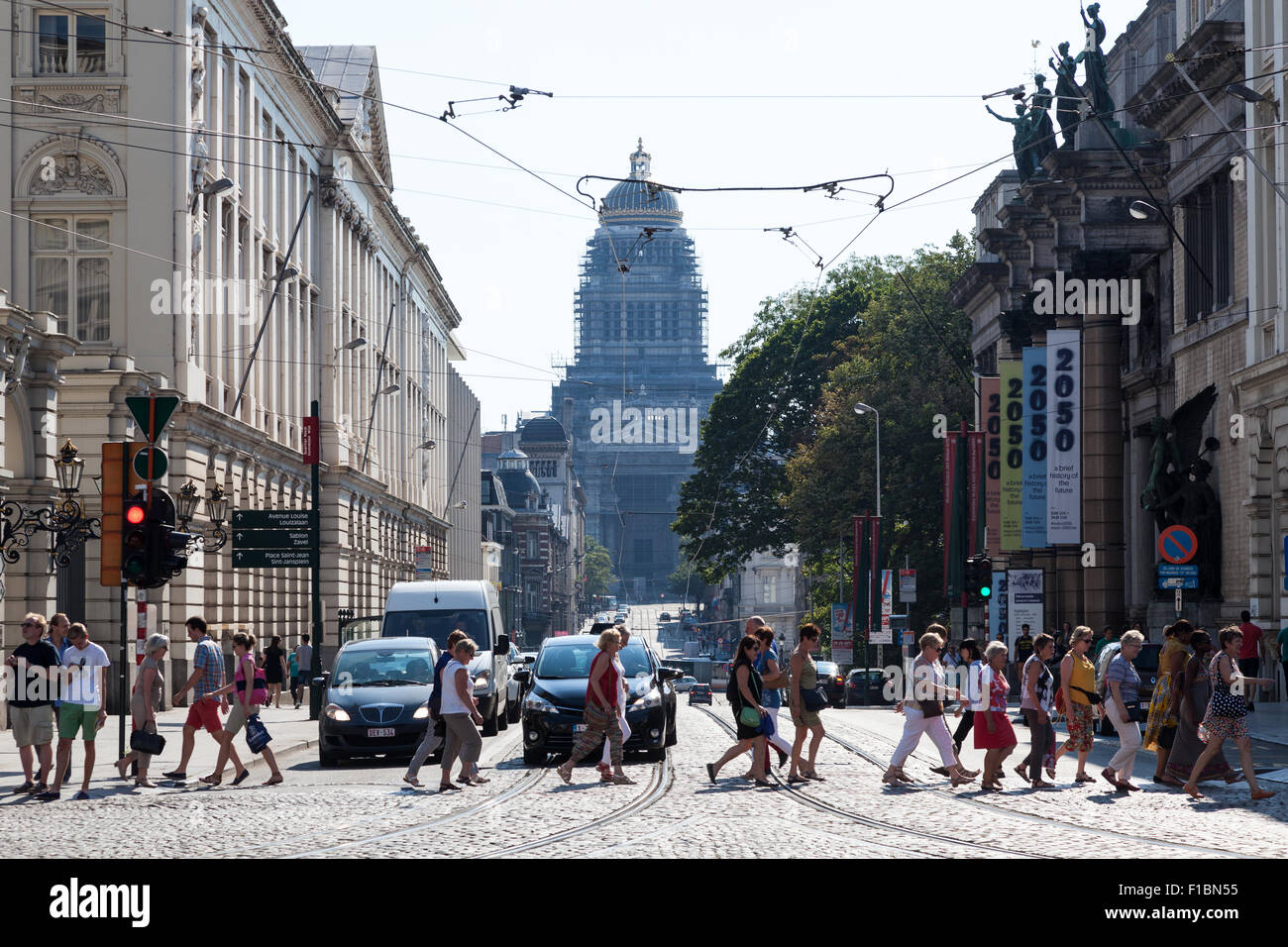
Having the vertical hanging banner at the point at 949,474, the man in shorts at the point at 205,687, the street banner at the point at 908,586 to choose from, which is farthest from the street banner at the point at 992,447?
the man in shorts at the point at 205,687

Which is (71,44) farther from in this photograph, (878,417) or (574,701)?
(878,417)

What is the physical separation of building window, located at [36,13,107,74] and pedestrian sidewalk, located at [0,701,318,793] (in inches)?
552

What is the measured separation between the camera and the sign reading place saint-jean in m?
42.3

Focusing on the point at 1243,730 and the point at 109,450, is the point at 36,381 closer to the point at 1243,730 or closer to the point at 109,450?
the point at 109,450

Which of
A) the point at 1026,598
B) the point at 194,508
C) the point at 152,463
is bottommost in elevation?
the point at 1026,598

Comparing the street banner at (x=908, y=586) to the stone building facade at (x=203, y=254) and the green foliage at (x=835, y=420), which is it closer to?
the green foliage at (x=835, y=420)

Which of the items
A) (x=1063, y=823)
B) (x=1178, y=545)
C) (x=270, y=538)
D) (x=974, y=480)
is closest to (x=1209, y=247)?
(x=974, y=480)

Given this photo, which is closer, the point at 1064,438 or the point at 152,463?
the point at 152,463

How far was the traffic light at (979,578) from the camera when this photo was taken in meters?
36.6

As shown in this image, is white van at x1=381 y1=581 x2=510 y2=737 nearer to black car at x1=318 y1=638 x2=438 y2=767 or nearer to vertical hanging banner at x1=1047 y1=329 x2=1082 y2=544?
black car at x1=318 y1=638 x2=438 y2=767

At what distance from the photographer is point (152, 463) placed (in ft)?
77.6

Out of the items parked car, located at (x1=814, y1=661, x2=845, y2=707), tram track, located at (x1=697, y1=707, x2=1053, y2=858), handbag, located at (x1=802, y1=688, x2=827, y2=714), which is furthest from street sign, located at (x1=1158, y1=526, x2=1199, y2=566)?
parked car, located at (x1=814, y1=661, x2=845, y2=707)

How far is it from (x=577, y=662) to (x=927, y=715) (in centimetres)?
628
